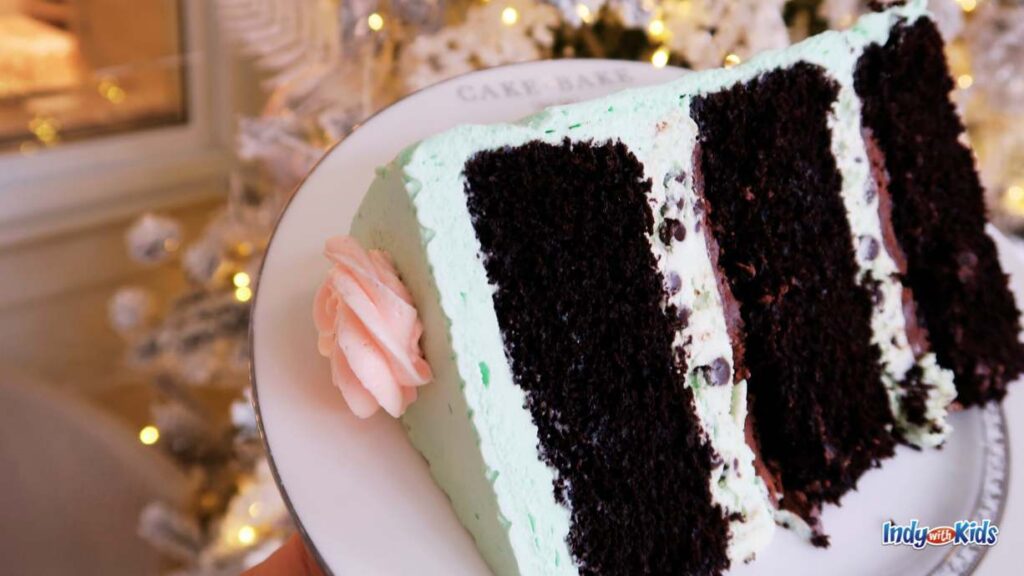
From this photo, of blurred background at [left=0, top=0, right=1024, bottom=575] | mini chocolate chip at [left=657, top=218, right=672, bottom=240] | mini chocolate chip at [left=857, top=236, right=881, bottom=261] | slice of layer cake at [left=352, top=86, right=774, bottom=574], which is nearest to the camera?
slice of layer cake at [left=352, top=86, right=774, bottom=574]

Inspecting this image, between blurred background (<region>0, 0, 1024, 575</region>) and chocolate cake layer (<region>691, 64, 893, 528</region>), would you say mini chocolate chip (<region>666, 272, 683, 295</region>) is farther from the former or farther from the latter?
blurred background (<region>0, 0, 1024, 575</region>)

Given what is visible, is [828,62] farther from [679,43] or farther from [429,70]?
[429,70]

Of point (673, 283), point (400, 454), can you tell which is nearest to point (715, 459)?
point (673, 283)

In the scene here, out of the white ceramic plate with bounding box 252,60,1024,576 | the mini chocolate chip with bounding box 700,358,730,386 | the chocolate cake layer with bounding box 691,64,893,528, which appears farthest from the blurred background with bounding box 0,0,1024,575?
the mini chocolate chip with bounding box 700,358,730,386

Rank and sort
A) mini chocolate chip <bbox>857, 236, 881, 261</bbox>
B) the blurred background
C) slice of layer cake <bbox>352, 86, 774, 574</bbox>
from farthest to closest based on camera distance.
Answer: the blurred background
mini chocolate chip <bbox>857, 236, 881, 261</bbox>
slice of layer cake <bbox>352, 86, 774, 574</bbox>

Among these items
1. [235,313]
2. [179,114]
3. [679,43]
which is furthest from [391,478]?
[179,114]

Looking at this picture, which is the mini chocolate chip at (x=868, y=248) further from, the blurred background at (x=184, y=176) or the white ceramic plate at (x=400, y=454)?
the blurred background at (x=184, y=176)

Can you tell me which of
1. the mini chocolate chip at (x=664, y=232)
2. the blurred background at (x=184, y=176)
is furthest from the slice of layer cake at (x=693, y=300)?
the blurred background at (x=184, y=176)

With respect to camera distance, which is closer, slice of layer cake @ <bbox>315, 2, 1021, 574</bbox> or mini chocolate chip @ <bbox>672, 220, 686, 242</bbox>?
slice of layer cake @ <bbox>315, 2, 1021, 574</bbox>

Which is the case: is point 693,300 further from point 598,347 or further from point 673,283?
point 598,347
